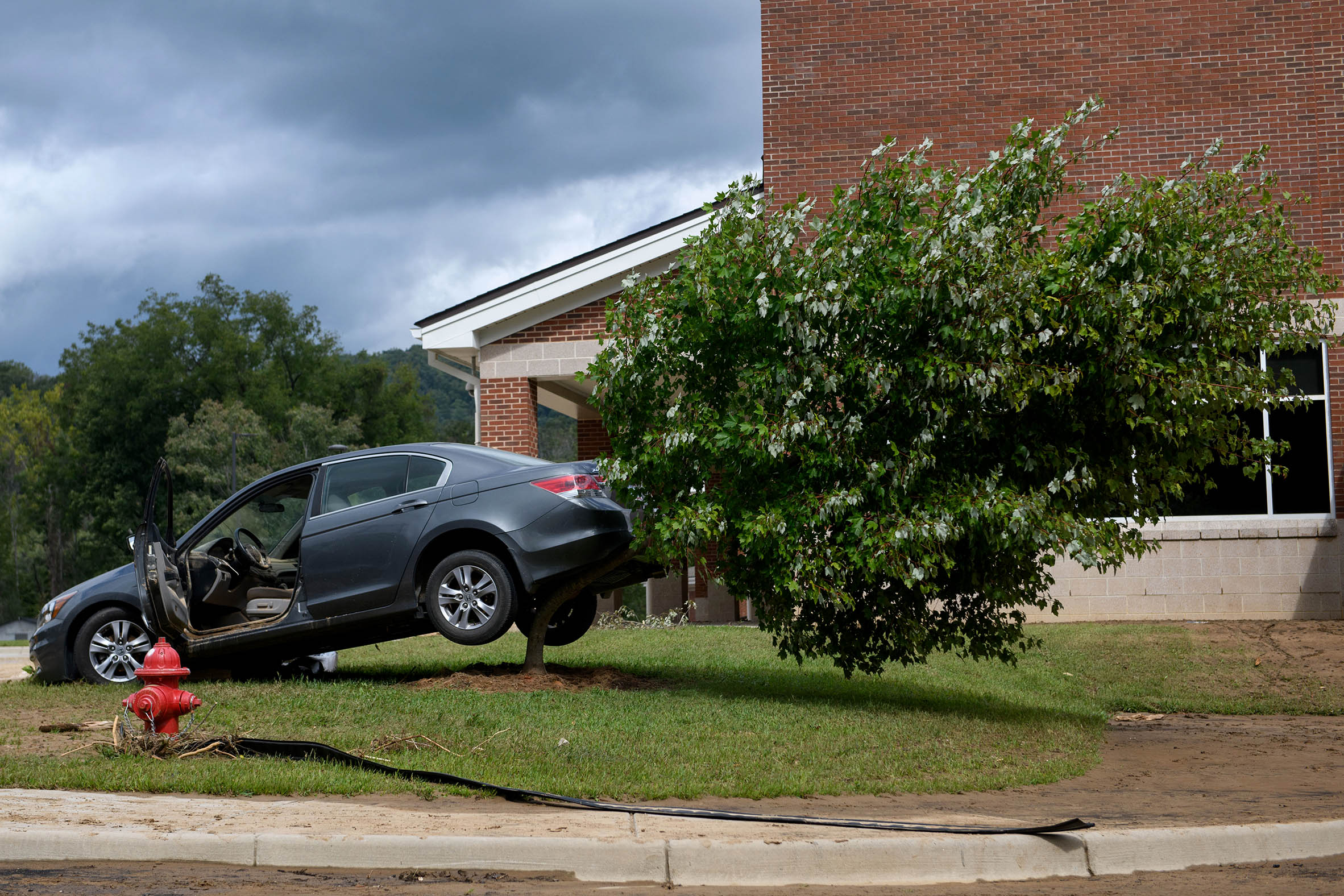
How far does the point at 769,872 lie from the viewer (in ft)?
16.0

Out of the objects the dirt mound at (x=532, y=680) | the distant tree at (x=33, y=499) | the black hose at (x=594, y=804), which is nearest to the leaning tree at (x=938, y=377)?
the dirt mound at (x=532, y=680)

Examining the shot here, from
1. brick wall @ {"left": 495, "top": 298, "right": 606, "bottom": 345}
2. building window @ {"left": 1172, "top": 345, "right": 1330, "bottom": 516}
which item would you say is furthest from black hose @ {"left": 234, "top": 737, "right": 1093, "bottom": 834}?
building window @ {"left": 1172, "top": 345, "right": 1330, "bottom": 516}

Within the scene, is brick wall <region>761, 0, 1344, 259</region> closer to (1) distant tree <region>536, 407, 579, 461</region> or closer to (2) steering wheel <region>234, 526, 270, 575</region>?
(2) steering wheel <region>234, 526, 270, 575</region>

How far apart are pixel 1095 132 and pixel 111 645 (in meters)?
14.2

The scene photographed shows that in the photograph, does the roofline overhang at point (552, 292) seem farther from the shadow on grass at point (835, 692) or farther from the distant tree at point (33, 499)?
the distant tree at point (33, 499)

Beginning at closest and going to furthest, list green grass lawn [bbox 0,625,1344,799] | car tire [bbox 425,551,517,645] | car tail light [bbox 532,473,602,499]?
1. green grass lawn [bbox 0,625,1344,799]
2. car tire [bbox 425,551,517,645]
3. car tail light [bbox 532,473,602,499]

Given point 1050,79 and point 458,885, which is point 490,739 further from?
point 1050,79

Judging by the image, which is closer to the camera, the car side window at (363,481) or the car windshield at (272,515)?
the car side window at (363,481)

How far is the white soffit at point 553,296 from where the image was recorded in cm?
1589

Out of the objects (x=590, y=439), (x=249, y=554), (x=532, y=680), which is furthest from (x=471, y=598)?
(x=590, y=439)

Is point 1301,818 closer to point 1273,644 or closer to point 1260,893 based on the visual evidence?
point 1260,893

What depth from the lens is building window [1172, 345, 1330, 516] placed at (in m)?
15.5

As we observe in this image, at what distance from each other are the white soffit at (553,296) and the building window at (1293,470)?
771 cm

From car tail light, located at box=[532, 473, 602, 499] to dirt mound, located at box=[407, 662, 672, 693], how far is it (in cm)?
152
